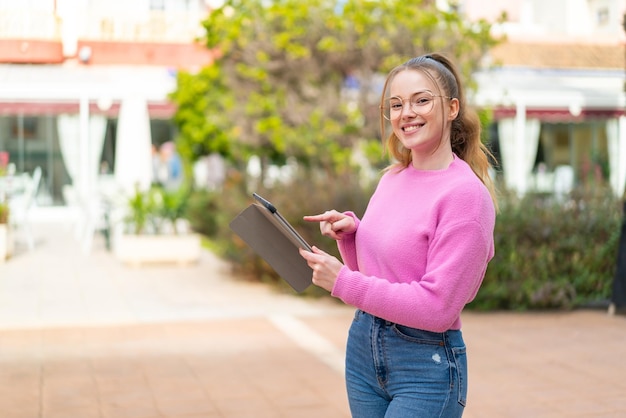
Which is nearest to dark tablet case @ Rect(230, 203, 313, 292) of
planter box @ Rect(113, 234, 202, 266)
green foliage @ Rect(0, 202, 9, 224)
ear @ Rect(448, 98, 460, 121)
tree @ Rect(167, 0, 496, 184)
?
ear @ Rect(448, 98, 460, 121)

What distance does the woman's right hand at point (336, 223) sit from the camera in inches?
93.9

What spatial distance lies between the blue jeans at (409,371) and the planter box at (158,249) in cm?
921

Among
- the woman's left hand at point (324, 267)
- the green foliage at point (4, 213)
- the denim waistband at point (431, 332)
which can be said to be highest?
the woman's left hand at point (324, 267)

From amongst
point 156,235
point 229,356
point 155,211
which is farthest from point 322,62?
point 229,356

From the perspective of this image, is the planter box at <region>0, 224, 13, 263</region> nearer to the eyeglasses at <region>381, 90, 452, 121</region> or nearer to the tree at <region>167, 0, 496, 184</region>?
the tree at <region>167, 0, 496, 184</region>

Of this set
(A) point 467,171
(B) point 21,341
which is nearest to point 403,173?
(A) point 467,171

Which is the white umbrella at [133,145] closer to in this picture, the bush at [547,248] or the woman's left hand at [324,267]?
the bush at [547,248]

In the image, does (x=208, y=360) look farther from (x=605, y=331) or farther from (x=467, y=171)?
(x=467, y=171)

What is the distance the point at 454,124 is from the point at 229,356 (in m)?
4.12

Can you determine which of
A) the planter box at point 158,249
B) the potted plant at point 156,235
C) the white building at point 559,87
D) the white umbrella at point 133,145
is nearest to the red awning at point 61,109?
the white umbrella at point 133,145

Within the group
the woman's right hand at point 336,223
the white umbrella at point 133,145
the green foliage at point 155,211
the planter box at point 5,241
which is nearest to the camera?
the woman's right hand at point 336,223

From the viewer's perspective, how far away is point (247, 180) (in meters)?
11.2

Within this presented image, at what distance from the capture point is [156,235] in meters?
11.4

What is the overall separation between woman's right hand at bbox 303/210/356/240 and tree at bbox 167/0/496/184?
784 centimetres
